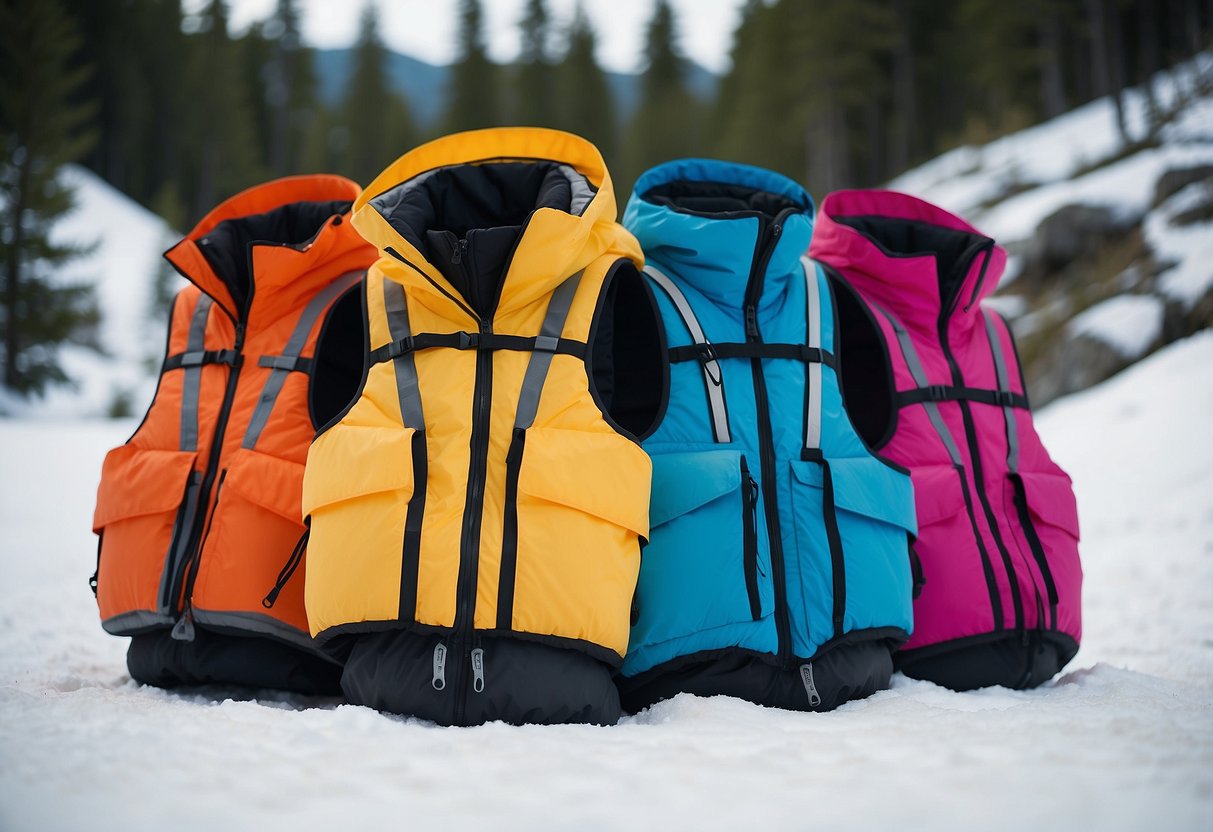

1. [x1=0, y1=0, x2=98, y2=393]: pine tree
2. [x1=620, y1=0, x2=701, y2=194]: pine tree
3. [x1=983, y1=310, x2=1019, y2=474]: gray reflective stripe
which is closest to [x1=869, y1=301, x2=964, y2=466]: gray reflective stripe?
[x1=983, y1=310, x2=1019, y2=474]: gray reflective stripe

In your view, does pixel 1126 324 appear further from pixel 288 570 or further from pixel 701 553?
pixel 288 570

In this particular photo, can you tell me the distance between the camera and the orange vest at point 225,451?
8.14ft

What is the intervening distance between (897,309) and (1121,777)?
1951 millimetres

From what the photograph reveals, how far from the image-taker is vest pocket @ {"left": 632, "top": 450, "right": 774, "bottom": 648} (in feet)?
7.50

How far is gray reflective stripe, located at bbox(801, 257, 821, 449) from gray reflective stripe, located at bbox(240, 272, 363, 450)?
1.59 meters

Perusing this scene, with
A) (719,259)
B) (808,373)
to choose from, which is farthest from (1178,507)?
(719,259)

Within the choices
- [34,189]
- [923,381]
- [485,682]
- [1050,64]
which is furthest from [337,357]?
[1050,64]

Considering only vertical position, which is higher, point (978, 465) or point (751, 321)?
point (751, 321)

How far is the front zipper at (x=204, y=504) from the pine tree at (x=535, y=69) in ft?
96.3

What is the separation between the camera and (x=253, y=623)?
2445 millimetres

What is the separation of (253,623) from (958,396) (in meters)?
2.51

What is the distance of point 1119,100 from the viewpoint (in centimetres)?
1520

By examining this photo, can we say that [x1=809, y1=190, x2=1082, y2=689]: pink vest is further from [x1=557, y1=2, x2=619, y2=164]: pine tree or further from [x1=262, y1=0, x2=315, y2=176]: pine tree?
[x1=262, y1=0, x2=315, y2=176]: pine tree

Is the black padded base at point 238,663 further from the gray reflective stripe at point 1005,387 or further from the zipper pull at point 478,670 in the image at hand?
the gray reflective stripe at point 1005,387
